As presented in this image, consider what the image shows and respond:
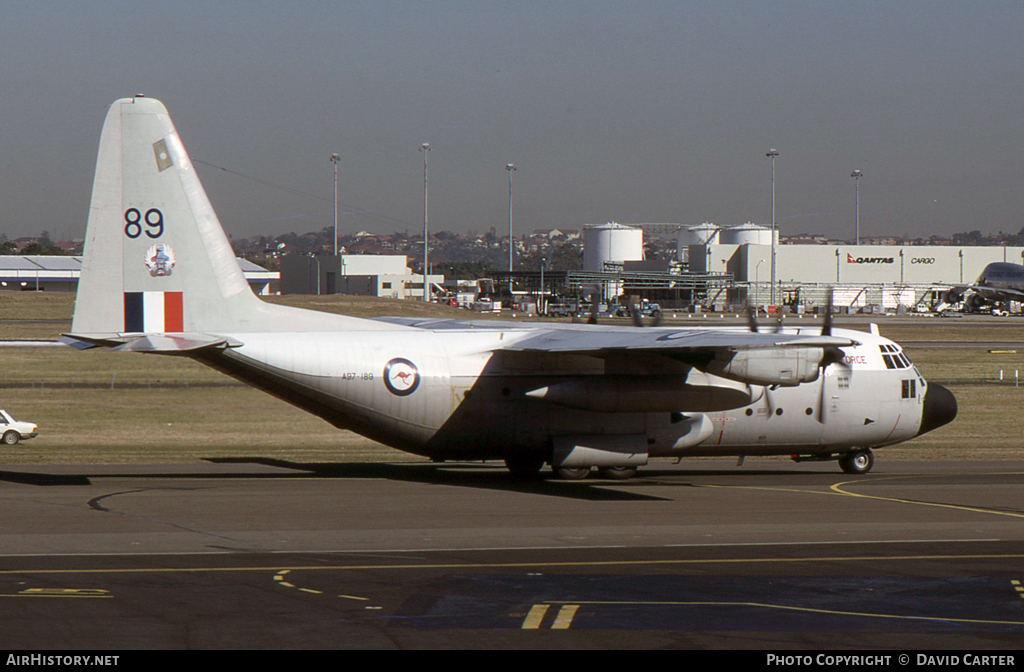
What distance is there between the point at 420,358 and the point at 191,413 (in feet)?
71.0

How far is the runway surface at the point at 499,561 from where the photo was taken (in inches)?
458

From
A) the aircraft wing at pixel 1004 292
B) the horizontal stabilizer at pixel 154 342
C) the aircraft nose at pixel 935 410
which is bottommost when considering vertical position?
the aircraft nose at pixel 935 410

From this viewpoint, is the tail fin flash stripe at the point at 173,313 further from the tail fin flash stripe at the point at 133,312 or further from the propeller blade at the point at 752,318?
the propeller blade at the point at 752,318

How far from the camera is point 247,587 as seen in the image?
45.2 feet

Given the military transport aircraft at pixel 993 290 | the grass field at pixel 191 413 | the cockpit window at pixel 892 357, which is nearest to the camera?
the cockpit window at pixel 892 357

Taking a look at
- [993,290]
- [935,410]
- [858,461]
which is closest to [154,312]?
[858,461]

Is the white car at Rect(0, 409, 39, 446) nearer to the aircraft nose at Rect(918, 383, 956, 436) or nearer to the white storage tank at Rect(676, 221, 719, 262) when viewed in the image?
the aircraft nose at Rect(918, 383, 956, 436)

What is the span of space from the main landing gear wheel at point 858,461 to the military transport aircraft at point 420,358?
2964mm

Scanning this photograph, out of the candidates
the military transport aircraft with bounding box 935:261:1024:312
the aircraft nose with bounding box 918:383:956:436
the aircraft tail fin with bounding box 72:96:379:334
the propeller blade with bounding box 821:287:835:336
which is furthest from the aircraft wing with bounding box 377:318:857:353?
the military transport aircraft with bounding box 935:261:1024:312

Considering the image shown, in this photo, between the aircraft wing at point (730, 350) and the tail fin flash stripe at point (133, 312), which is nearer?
the aircraft wing at point (730, 350)

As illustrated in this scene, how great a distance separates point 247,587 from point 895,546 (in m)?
11.1

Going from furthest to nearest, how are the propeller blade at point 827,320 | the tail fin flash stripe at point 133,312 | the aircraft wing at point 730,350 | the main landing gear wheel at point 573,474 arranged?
the main landing gear wheel at point 573,474
the propeller blade at point 827,320
the tail fin flash stripe at point 133,312
the aircraft wing at point 730,350

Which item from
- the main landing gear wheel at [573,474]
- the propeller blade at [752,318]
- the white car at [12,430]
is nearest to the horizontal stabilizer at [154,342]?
the main landing gear wheel at [573,474]
